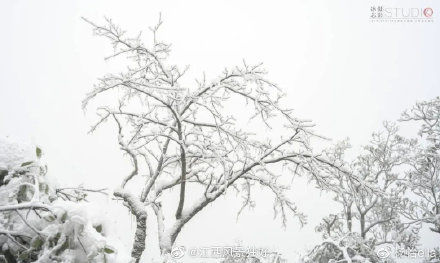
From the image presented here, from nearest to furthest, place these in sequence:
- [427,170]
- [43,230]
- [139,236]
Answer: [43,230]
[139,236]
[427,170]

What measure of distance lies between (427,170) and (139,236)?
10.9 metres

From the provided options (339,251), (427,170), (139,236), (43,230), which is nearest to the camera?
(43,230)

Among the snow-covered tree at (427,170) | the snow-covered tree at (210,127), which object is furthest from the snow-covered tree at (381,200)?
the snow-covered tree at (210,127)

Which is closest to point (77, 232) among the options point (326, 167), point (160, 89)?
point (160, 89)

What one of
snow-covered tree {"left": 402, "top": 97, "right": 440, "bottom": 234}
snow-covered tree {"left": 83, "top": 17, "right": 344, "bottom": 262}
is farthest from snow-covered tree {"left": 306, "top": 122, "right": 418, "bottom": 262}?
snow-covered tree {"left": 83, "top": 17, "right": 344, "bottom": 262}

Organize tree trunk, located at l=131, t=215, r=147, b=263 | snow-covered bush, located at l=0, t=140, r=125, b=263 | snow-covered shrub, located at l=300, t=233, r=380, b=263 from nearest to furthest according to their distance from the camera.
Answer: snow-covered bush, located at l=0, t=140, r=125, b=263 → snow-covered shrub, located at l=300, t=233, r=380, b=263 → tree trunk, located at l=131, t=215, r=147, b=263

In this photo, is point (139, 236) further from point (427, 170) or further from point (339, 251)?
point (427, 170)

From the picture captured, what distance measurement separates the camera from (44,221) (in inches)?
76.9

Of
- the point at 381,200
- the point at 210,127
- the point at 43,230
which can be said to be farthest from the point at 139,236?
the point at 381,200

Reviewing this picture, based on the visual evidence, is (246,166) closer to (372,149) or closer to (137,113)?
(137,113)

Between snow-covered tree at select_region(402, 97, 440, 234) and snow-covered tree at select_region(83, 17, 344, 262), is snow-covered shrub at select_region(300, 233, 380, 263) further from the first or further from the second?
snow-covered tree at select_region(402, 97, 440, 234)

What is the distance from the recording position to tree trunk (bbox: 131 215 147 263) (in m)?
6.96

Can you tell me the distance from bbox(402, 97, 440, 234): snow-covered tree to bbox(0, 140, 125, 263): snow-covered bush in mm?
13116

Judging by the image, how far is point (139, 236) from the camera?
706 centimetres
